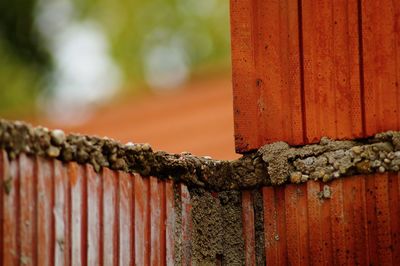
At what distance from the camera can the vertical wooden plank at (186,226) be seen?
152 inches

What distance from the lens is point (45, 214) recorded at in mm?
3322

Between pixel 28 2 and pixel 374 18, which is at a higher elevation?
pixel 28 2

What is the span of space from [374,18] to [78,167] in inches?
42.7

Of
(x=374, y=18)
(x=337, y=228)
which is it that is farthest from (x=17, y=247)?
(x=374, y=18)

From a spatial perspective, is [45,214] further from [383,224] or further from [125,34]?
[125,34]

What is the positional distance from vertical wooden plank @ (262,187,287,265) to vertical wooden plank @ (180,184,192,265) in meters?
0.24

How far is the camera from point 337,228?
150 inches

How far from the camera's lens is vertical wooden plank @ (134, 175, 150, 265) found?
3.68 m

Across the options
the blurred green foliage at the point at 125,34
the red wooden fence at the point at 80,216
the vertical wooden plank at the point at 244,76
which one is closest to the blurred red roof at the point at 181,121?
the vertical wooden plank at the point at 244,76

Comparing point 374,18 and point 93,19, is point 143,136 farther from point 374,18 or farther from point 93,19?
point 93,19

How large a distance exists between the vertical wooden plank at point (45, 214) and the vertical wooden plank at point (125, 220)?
31cm

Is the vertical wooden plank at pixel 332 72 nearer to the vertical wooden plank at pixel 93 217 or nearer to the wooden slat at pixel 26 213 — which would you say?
the vertical wooden plank at pixel 93 217

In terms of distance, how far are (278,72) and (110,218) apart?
2.55 feet

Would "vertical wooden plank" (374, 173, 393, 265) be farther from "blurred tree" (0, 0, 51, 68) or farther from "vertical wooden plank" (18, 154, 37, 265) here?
"blurred tree" (0, 0, 51, 68)
